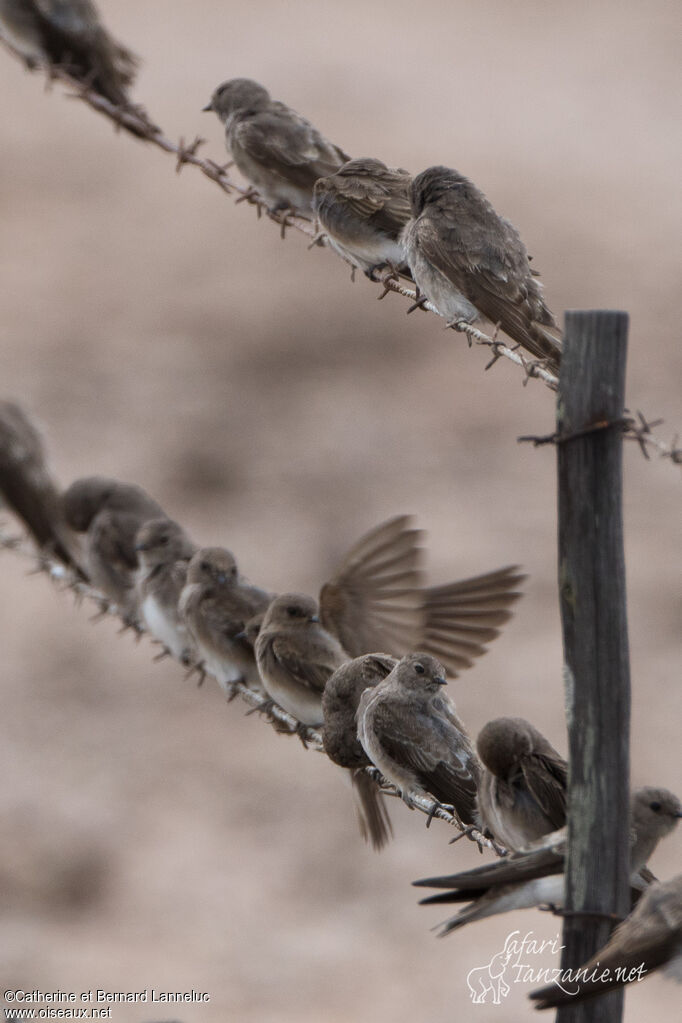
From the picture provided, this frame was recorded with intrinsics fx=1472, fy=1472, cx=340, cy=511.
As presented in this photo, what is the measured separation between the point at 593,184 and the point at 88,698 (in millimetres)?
11612

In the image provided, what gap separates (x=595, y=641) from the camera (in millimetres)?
3051

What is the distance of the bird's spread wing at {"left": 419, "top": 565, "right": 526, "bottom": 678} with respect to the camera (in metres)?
5.93

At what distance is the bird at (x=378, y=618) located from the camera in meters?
5.94

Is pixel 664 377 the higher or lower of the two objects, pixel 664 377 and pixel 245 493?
the higher

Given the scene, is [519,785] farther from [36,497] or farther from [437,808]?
[36,497]

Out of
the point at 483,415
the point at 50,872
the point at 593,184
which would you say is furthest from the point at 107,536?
the point at 593,184

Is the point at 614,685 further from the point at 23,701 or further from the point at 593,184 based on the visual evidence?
the point at 593,184

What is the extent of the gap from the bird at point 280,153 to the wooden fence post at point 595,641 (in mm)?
3980

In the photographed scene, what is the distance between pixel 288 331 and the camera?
17.3 m

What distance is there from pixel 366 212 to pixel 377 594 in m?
1.70

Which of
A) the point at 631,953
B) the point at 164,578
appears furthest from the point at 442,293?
the point at 164,578

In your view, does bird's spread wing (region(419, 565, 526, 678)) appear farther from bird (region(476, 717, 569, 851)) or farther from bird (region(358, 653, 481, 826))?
bird (region(476, 717, 569, 851))

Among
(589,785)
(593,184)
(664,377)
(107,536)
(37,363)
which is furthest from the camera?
(593,184)

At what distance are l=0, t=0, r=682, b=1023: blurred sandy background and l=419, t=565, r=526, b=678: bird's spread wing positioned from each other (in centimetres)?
301
